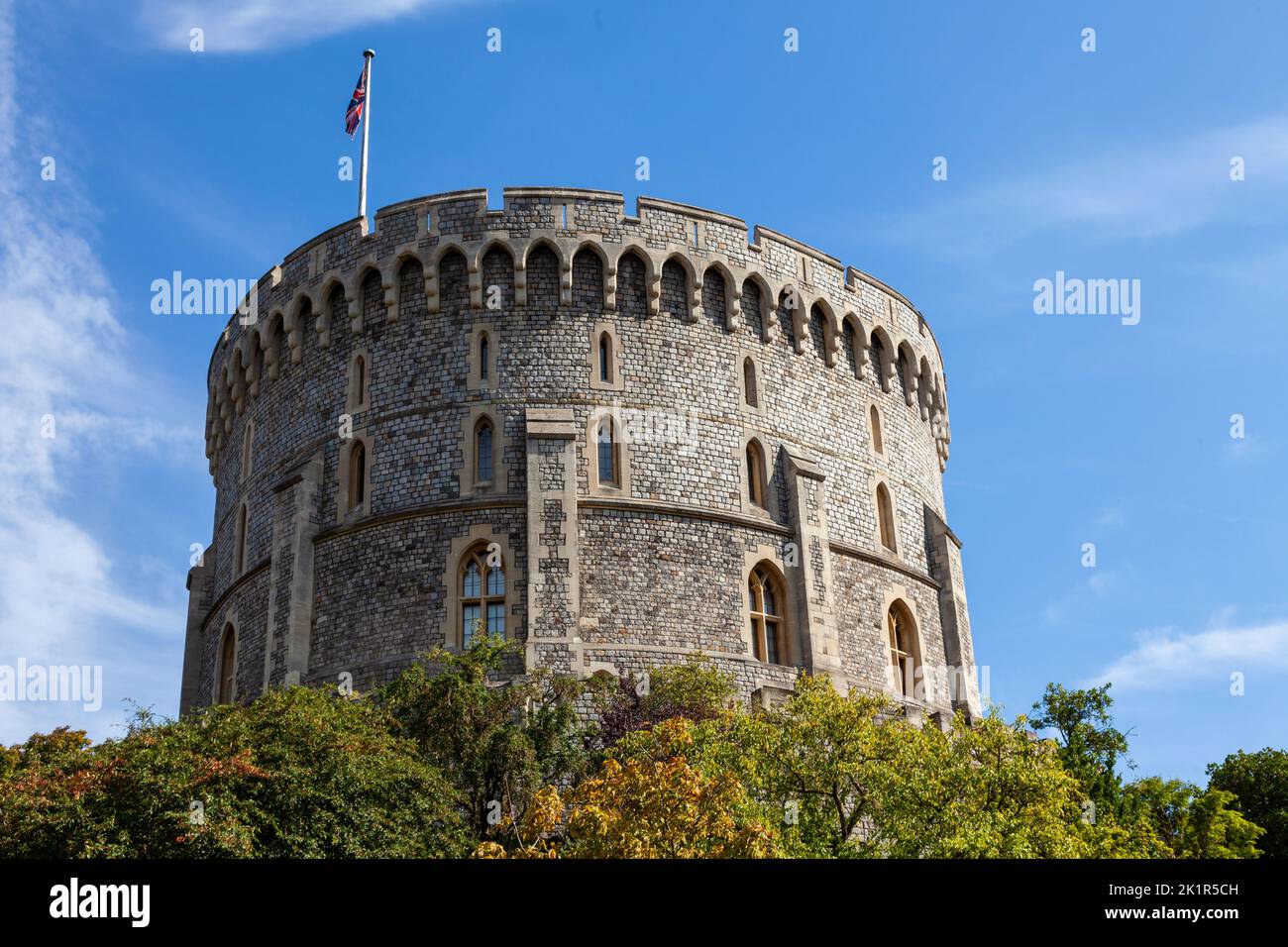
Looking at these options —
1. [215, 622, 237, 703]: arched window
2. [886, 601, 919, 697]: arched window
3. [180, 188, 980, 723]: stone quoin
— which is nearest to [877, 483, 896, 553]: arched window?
[180, 188, 980, 723]: stone quoin

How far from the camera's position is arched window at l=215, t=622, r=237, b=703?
103 ft

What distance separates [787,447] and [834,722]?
11571 millimetres

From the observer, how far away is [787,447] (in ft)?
102

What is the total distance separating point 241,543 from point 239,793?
51.1ft

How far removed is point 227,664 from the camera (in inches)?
1257

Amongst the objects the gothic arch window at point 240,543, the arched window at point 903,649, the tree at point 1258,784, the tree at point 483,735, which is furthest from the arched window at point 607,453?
the tree at point 1258,784

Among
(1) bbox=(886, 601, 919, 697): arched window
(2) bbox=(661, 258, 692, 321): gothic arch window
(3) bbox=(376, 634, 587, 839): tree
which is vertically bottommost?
(3) bbox=(376, 634, 587, 839): tree

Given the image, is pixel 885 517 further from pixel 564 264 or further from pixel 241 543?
pixel 241 543

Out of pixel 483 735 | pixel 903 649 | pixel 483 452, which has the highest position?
pixel 483 452

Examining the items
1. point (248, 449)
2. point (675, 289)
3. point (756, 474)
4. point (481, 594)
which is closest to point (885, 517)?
point (756, 474)

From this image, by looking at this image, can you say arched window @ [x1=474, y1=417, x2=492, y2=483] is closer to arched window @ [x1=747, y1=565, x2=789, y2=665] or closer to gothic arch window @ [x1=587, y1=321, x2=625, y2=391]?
gothic arch window @ [x1=587, y1=321, x2=625, y2=391]

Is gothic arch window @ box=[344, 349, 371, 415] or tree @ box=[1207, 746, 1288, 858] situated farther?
tree @ box=[1207, 746, 1288, 858]
